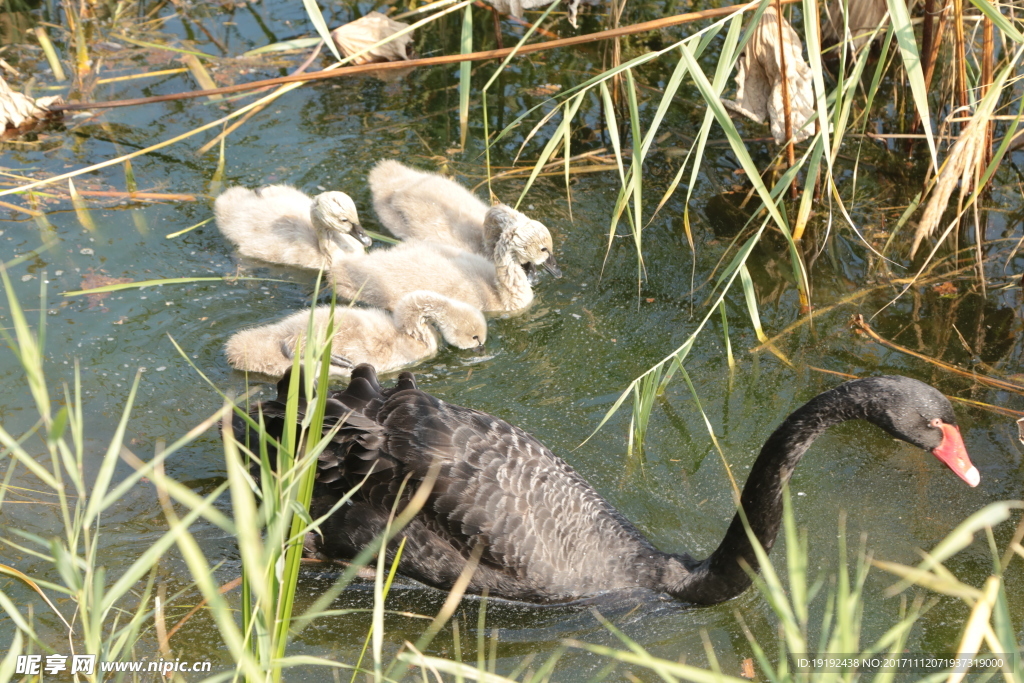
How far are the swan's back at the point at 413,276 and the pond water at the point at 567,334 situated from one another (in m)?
0.19

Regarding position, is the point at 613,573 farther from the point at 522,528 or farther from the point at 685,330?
the point at 685,330

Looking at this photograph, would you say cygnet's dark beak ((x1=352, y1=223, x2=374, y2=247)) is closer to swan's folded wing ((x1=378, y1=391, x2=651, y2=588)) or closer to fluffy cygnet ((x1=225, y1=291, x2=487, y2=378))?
fluffy cygnet ((x1=225, y1=291, x2=487, y2=378))

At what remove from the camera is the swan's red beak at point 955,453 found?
9.62 feet

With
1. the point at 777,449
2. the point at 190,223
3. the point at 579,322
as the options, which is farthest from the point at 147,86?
the point at 777,449

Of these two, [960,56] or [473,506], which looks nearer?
[473,506]

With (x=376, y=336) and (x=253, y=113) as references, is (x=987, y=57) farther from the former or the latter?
(x=253, y=113)

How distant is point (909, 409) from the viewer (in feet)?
9.45

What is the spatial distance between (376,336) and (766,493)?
1923 mm

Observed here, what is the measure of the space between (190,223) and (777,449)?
132 inches

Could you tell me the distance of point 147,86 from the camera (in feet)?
19.8

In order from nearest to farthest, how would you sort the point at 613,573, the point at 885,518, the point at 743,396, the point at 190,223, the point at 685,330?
the point at 613,573 < the point at 885,518 < the point at 743,396 < the point at 685,330 < the point at 190,223

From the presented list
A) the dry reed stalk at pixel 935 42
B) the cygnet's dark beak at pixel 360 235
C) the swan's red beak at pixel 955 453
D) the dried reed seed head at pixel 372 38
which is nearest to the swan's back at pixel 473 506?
the swan's red beak at pixel 955 453

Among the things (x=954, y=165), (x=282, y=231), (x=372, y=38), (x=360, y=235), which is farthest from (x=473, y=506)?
(x=372, y=38)

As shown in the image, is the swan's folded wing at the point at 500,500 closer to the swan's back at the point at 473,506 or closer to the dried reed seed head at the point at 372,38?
the swan's back at the point at 473,506
